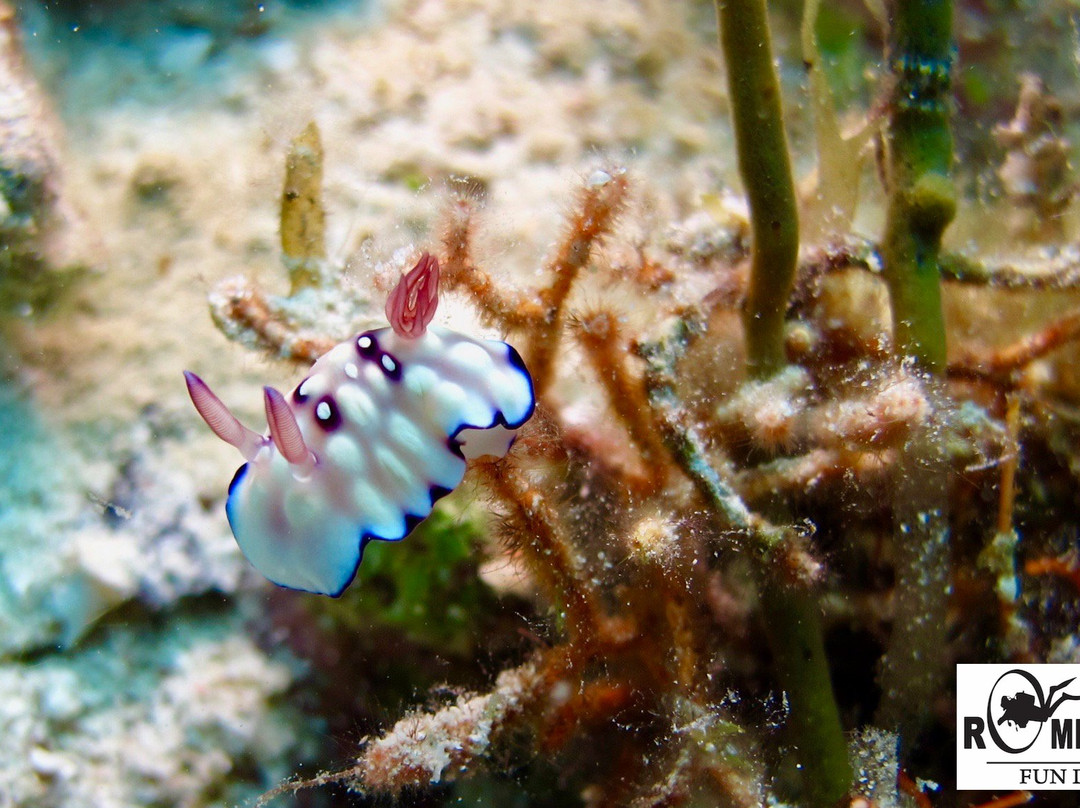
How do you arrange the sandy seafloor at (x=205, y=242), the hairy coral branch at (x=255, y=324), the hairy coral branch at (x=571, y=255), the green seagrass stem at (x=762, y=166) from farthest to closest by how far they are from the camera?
the sandy seafloor at (x=205, y=242) < the hairy coral branch at (x=255, y=324) < the hairy coral branch at (x=571, y=255) < the green seagrass stem at (x=762, y=166)

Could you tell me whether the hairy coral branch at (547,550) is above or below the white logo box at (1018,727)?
above

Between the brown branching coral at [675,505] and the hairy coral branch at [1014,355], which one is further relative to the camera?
the hairy coral branch at [1014,355]

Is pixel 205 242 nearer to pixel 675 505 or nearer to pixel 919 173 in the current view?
pixel 675 505

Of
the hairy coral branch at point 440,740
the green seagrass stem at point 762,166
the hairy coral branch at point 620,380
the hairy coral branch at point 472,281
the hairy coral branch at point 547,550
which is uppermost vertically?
the green seagrass stem at point 762,166

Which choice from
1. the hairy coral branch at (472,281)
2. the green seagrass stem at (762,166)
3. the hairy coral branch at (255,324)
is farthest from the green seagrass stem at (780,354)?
the hairy coral branch at (255,324)

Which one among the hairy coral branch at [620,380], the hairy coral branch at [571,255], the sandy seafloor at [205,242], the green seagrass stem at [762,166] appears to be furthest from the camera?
the sandy seafloor at [205,242]

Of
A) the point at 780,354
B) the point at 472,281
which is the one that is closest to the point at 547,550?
the point at 472,281

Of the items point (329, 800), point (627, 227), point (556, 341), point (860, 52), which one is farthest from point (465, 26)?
point (329, 800)

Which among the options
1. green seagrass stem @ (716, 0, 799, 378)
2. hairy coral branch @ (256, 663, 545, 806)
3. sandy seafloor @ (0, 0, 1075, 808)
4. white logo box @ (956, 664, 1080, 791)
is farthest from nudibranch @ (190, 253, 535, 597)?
white logo box @ (956, 664, 1080, 791)

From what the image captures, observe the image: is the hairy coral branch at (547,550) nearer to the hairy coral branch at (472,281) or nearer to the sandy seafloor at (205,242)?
the hairy coral branch at (472,281)
